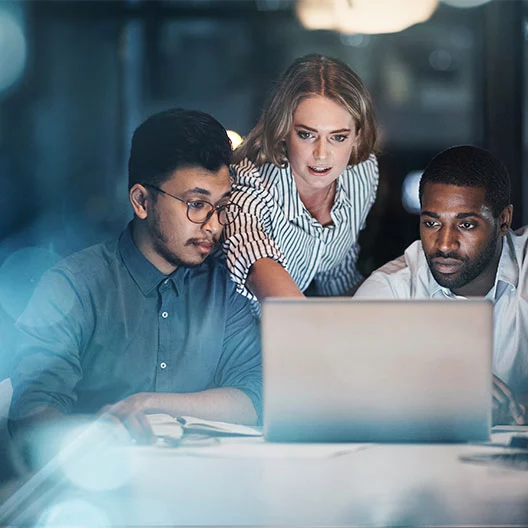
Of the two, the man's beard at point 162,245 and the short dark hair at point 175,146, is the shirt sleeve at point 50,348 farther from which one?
the short dark hair at point 175,146

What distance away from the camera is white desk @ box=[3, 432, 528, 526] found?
3.92 feet

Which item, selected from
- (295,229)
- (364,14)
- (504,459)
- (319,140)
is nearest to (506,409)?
(504,459)

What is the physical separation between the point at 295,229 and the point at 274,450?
3.77 ft

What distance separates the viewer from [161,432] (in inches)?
66.6

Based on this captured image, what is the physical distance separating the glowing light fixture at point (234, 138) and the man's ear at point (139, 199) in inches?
13.0

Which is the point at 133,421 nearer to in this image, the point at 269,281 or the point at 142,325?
the point at 142,325

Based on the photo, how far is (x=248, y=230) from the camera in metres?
2.49

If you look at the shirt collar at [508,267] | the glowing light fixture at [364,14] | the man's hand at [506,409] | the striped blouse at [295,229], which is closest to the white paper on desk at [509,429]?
the man's hand at [506,409]

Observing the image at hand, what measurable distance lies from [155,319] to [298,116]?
834 mm

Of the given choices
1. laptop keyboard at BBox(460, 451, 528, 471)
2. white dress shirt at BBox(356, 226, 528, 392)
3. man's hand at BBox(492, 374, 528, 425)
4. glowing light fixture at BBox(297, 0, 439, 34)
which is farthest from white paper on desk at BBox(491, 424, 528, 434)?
glowing light fixture at BBox(297, 0, 439, 34)

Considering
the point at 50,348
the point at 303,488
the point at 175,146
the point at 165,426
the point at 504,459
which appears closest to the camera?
the point at 303,488

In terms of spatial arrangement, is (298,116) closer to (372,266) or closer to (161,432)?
(372,266)

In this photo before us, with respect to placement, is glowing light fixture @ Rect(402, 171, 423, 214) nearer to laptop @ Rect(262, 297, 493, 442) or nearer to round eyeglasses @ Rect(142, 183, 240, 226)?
round eyeglasses @ Rect(142, 183, 240, 226)

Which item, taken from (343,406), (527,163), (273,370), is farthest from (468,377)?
(527,163)
